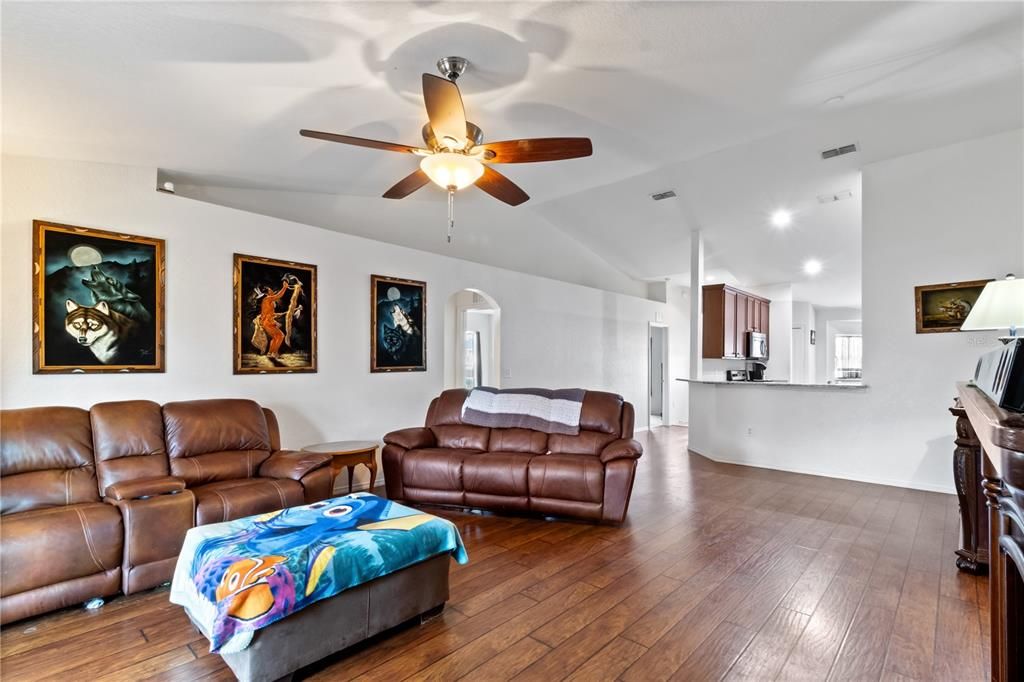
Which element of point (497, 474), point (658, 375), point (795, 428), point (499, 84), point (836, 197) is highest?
point (836, 197)

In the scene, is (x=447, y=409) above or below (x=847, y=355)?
below

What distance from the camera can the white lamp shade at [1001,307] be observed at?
8.21 ft

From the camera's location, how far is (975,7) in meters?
2.51

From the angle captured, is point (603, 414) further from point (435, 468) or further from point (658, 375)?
point (658, 375)

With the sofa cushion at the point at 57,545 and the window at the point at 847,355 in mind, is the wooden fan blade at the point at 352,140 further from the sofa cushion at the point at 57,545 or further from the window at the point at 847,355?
the window at the point at 847,355

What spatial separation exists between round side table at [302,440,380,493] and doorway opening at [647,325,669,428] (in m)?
6.14

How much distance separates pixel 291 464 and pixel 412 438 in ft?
3.68

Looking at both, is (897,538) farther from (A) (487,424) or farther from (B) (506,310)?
(B) (506,310)

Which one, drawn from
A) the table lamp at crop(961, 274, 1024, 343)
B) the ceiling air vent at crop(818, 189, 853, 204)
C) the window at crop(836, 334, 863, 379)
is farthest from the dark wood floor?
the window at crop(836, 334, 863, 379)

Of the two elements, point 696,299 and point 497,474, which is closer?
point 497,474

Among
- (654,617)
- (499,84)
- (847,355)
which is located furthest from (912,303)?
(847,355)

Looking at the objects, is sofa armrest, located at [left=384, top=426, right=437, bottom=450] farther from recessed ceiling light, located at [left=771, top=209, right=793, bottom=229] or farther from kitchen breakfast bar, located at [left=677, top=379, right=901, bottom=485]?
recessed ceiling light, located at [left=771, top=209, right=793, bottom=229]

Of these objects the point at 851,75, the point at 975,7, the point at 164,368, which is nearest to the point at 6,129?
the point at 164,368

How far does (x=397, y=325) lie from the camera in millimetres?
5023
